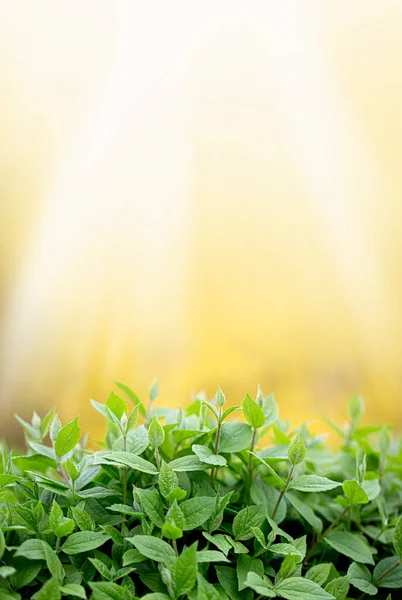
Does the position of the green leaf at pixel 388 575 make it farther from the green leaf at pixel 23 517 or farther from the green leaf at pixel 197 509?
the green leaf at pixel 23 517

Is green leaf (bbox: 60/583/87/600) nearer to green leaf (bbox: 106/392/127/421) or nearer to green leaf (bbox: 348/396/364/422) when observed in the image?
green leaf (bbox: 106/392/127/421)

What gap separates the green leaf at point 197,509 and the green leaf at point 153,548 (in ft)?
0.08

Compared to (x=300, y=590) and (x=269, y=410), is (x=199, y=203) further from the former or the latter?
(x=300, y=590)

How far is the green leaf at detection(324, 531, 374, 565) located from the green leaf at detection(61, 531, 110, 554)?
0.21 metres

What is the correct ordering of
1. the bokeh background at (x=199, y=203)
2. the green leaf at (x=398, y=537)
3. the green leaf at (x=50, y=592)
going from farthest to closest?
the bokeh background at (x=199, y=203) → the green leaf at (x=398, y=537) → the green leaf at (x=50, y=592)

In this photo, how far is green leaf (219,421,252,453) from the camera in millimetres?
458

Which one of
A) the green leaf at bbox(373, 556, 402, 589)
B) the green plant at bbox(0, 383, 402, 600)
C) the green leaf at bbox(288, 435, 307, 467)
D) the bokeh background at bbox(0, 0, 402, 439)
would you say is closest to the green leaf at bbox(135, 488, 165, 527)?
the green plant at bbox(0, 383, 402, 600)

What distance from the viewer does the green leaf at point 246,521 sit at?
16.5 inches

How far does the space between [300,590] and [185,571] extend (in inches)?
3.6

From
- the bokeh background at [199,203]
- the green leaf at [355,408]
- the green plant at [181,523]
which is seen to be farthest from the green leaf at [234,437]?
the bokeh background at [199,203]

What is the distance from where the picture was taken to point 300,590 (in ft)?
1.26

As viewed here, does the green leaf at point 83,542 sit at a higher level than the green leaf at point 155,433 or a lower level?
lower

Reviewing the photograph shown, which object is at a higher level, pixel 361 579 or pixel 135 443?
pixel 135 443

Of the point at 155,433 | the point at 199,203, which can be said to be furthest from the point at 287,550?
the point at 199,203
